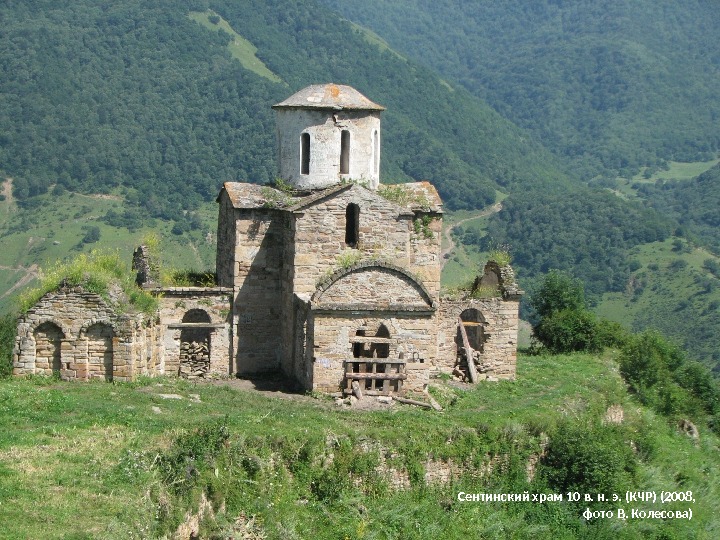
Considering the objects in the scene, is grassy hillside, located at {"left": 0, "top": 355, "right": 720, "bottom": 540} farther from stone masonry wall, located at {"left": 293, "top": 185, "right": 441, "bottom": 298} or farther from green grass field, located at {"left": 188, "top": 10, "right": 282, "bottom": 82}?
green grass field, located at {"left": 188, "top": 10, "right": 282, "bottom": 82}

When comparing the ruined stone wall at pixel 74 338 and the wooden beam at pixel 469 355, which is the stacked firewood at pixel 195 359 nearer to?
the ruined stone wall at pixel 74 338

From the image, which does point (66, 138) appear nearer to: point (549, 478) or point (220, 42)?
point (220, 42)

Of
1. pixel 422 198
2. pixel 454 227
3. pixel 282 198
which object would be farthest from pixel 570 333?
pixel 454 227

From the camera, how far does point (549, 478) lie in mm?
23938

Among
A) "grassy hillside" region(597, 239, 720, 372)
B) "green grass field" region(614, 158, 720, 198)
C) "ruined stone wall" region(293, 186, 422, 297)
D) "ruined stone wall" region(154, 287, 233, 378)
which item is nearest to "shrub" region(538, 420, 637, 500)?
"ruined stone wall" region(293, 186, 422, 297)

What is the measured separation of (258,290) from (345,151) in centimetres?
368

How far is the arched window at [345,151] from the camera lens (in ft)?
93.4

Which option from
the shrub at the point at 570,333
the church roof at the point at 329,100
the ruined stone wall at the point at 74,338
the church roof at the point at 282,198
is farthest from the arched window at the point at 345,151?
the shrub at the point at 570,333

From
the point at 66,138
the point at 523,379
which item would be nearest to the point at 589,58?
the point at 66,138

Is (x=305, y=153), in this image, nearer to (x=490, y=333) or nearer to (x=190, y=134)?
(x=490, y=333)

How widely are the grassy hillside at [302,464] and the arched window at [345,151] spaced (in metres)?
5.33

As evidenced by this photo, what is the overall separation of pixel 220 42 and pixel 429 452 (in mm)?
71419

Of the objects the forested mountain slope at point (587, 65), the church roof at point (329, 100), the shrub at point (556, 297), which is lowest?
the shrub at point (556, 297)

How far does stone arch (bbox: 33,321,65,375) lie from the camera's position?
2567 cm
